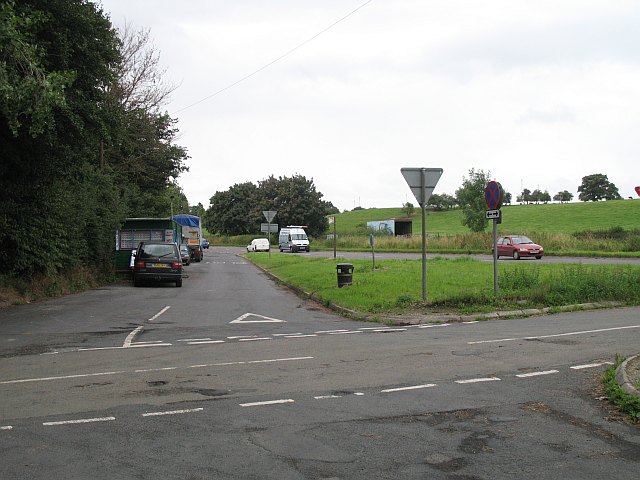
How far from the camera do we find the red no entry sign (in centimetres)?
1530

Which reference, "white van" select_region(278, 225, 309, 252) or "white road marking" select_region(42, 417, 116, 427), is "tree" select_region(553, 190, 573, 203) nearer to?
"white van" select_region(278, 225, 309, 252)

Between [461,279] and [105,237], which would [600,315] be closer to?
[461,279]

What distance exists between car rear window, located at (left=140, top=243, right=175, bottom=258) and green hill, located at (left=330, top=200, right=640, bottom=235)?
52607 mm

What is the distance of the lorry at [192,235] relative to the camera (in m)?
51.6

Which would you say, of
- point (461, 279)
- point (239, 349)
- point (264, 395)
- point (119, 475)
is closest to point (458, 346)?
point (239, 349)

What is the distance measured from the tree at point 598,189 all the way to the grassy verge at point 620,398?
472 ft

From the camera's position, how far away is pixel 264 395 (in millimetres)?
6855

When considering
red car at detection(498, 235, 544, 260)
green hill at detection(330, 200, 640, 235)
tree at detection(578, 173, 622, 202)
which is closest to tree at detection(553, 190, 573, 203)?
tree at detection(578, 173, 622, 202)

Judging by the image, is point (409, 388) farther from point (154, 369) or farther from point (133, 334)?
point (133, 334)

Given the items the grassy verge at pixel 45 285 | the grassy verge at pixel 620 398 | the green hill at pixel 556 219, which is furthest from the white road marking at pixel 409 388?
the green hill at pixel 556 219

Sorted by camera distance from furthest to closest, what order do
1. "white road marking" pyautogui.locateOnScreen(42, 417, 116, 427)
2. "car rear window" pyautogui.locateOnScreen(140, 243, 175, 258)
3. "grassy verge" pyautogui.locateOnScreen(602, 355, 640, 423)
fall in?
"car rear window" pyautogui.locateOnScreen(140, 243, 175, 258) → "grassy verge" pyautogui.locateOnScreen(602, 355, 640, 423) → "white road marking" pyautogui.locateOnScreen(42, 417, 116, 427)

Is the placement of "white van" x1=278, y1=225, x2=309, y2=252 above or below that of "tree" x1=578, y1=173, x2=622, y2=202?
below

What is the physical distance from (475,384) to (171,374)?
12.6ft

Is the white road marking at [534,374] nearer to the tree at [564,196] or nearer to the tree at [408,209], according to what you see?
the tree at [408,209]
